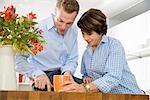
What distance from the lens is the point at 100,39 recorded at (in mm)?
1559

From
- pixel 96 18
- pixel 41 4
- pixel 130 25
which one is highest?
pixel 41 4

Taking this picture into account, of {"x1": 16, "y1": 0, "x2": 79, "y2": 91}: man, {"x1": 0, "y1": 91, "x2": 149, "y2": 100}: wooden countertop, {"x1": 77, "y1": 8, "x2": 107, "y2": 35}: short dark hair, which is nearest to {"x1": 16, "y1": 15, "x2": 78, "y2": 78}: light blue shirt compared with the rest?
{"x1": 16, "y1": 0, "x2": 79, "y2": 91}: man

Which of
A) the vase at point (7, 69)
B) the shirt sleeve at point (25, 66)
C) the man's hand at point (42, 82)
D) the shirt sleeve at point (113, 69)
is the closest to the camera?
the vase at point (7, 69)

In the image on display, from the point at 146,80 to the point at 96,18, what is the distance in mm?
2205

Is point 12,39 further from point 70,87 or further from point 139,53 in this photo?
point 139,53

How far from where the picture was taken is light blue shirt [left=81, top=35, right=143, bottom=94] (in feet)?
4.41

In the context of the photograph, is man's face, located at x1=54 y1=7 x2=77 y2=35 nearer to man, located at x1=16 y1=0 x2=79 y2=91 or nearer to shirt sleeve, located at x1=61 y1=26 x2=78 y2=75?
man, located at x1=16 y1=0 x2=79 y2=91

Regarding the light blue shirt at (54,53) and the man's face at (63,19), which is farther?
the light blue shirt at (54,53)

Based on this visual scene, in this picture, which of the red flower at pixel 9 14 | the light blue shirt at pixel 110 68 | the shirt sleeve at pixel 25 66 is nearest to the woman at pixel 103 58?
the light blue shirt at pixel 110 68

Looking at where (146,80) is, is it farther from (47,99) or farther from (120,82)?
(47,99)

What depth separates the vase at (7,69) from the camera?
3.81 feet

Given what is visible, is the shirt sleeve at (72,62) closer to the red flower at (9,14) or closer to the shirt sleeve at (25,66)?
the shirt sleeve at (25,66)

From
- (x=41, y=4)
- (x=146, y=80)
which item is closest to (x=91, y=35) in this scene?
(x=146, y=80)

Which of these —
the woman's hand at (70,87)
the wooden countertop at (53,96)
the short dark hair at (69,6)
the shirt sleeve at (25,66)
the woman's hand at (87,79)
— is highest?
the short dark hair at (69,6)
